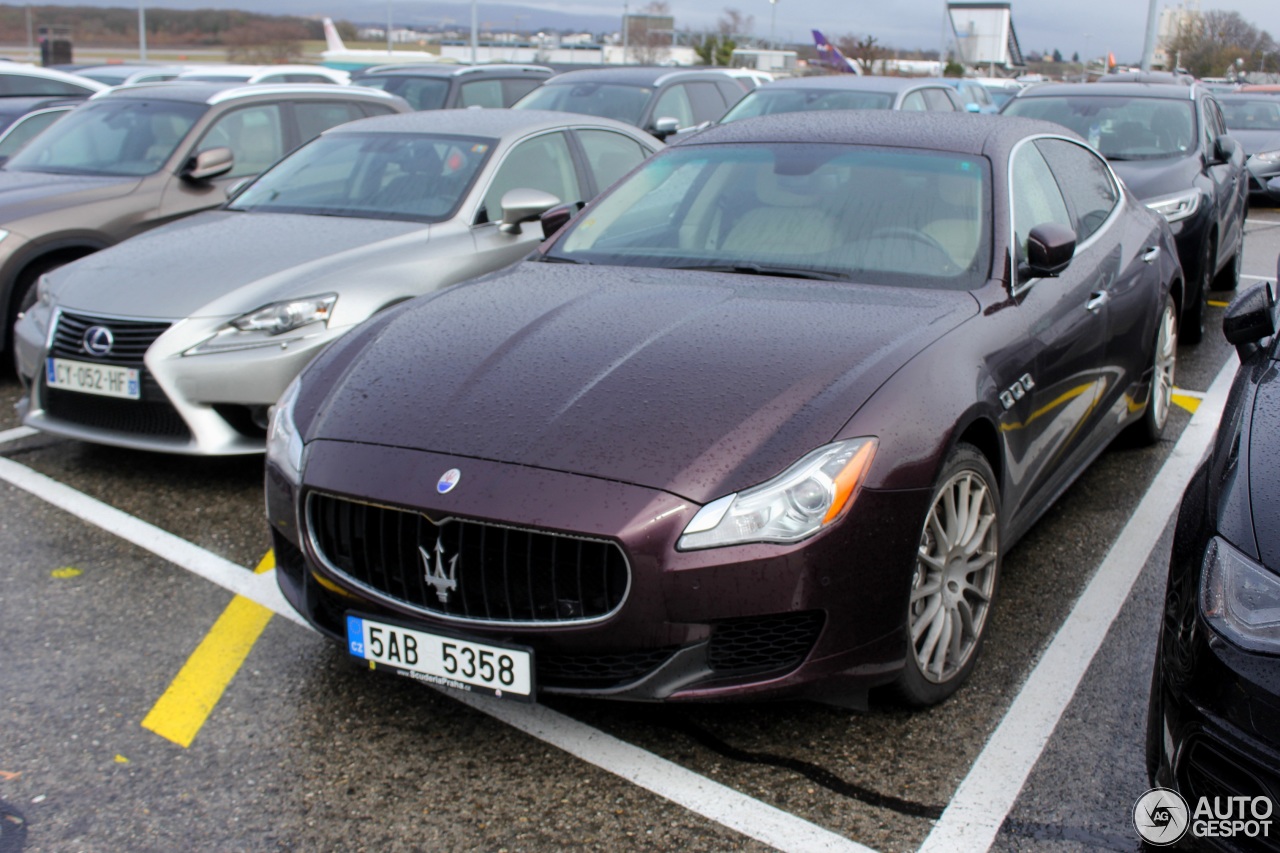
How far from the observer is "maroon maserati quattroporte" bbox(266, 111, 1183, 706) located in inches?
106

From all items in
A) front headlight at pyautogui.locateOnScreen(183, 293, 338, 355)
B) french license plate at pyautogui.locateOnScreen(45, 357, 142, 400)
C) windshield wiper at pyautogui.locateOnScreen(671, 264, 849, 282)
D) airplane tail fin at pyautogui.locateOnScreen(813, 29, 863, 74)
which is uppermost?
airplane tail fin at pyautogui.locateOnScreen(813, 29, 863, 74)

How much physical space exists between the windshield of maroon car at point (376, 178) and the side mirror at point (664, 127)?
16.4 feet

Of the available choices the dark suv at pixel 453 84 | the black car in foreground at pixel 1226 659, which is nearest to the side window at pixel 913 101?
the dark suv at pixel 453 84

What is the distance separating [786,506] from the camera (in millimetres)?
2699

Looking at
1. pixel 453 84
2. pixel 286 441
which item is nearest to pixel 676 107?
pixel 453 84

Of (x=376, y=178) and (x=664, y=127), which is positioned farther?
(x=664, y=127)

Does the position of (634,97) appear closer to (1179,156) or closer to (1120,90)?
(1120,90)

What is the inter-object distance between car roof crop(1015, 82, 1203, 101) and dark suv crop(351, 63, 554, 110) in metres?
5.50

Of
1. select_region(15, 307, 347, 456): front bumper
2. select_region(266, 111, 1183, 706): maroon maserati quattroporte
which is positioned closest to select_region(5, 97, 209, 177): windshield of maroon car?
select_region(15, 307, 347, 456): front bumper

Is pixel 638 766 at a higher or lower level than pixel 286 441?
lower

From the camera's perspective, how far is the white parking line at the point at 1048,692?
271 centimetres

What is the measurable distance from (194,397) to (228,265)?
0.68 meters

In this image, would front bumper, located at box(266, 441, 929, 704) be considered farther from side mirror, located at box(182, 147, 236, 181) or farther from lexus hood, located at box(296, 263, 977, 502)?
side mirror, located at box(182, 147, 236, 181)

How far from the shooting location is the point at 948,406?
3.06 meters
